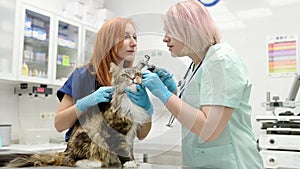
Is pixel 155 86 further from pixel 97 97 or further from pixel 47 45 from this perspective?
pixel 47 45

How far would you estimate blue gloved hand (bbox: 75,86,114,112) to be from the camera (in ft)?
3.28

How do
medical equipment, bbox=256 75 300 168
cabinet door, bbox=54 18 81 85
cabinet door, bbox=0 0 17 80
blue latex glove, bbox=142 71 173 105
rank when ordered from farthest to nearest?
cabinet door, bbox=54 18 81 85
cabinet door, bbox=0 0 17 80
medical equipment, bbox=256 75 300 168
blue latex glove, bbox=142 71 173 105

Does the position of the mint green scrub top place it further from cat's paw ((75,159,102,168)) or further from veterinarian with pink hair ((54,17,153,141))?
cat's paw ((75,159,102,168))

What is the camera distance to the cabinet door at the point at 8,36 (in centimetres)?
276

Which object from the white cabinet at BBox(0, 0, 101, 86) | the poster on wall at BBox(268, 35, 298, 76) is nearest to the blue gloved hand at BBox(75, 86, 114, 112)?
the white cabinet at BBox(0, 0, 101, 86)

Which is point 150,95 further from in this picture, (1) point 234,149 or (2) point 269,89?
(2) point 269,89

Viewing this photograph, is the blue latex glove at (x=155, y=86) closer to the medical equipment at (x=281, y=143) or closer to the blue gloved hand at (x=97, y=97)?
the blue gloved hand at (x=97, y=97)

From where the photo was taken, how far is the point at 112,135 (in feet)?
3.23

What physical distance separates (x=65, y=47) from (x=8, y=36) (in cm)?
63

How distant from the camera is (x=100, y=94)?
1001mm

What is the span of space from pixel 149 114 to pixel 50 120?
104 inches

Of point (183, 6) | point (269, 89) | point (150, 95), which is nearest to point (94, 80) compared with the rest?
point (150, 95)

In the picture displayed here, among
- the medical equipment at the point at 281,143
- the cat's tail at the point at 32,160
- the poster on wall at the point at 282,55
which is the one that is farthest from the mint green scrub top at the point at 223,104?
the poster on wall at the point at 282,55

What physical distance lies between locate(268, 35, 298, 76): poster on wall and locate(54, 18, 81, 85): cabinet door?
190cm
